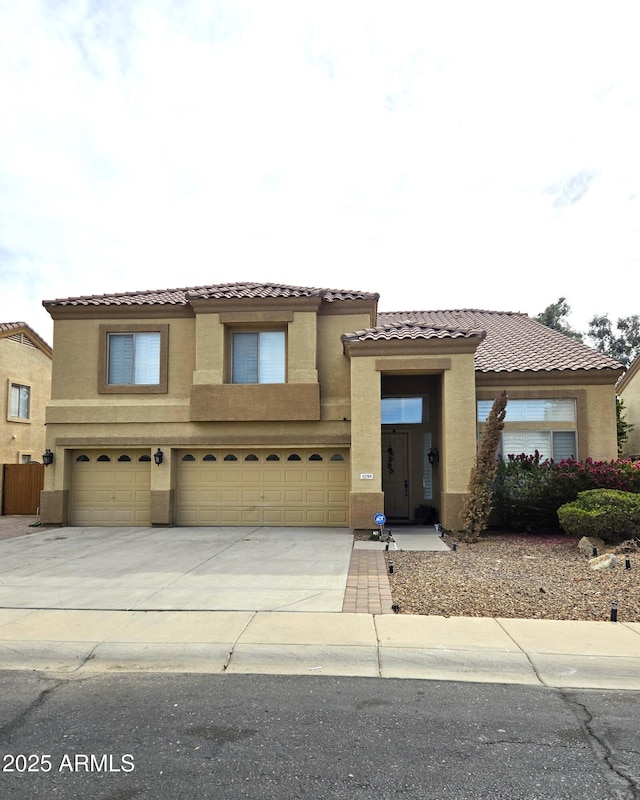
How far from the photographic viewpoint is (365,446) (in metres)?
13.6

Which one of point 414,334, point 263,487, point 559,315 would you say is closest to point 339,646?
point 414,334

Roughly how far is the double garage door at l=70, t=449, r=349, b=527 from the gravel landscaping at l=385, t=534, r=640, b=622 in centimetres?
461

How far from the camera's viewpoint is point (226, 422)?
15.5 metres

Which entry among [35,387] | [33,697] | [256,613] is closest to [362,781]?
[33,697]

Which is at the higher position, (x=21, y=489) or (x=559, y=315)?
(x=559, y=315)

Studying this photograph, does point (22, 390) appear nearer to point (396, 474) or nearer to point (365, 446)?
point (396, 474)

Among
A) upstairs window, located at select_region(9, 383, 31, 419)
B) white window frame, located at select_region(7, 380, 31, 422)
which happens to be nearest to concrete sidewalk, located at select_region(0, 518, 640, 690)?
white window frame, located at select_region(7, 380, 31, 422)

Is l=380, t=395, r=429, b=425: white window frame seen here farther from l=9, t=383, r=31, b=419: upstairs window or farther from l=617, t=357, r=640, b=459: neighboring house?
l=9, t=383, r=31, b=419: upstairs window

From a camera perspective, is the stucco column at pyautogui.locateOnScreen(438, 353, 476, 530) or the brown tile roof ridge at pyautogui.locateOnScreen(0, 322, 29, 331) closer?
the stucco column at pyautogui.locateOnScreen(438, 353, 476, 530)

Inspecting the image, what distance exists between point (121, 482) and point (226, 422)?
3.42 meters

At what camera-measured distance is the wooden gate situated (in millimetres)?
19750

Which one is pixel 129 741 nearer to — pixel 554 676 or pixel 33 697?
pixel 33 697

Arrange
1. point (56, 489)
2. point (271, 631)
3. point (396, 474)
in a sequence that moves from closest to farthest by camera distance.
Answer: point (271, 631), point (56, 489), point (396, 474)

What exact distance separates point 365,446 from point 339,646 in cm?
795
